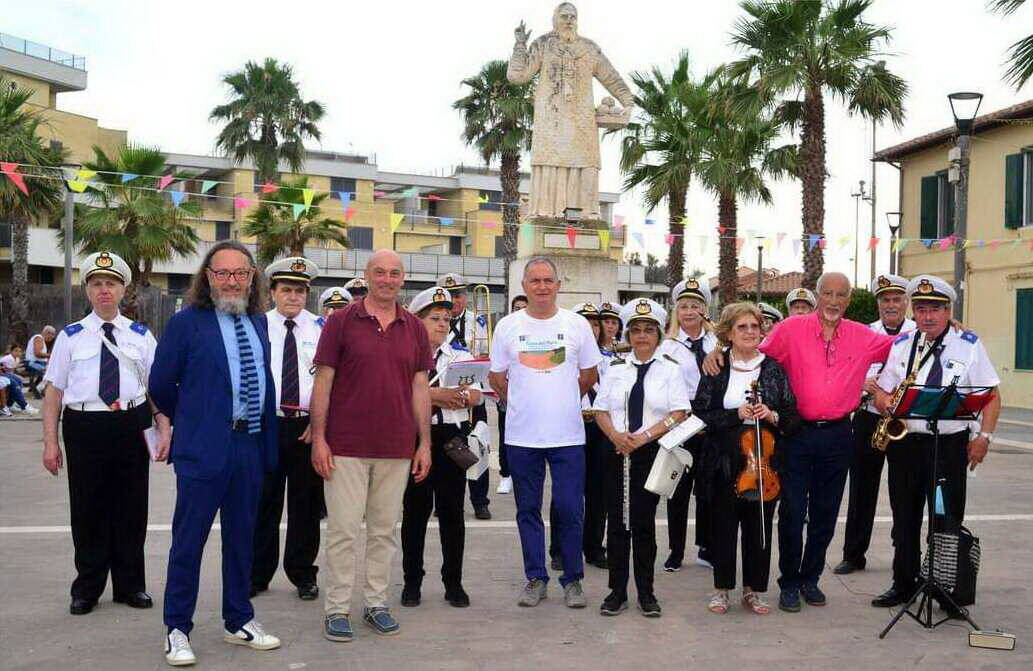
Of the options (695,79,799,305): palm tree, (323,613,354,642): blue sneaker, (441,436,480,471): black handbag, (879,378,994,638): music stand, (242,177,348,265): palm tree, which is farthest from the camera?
(242,177,348,265): palm tree

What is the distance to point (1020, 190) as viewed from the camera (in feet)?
79.9

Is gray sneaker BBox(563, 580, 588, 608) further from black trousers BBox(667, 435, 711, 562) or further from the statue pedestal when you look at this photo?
the statue pedestal

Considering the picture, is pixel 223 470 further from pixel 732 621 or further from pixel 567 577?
pixel 732 621

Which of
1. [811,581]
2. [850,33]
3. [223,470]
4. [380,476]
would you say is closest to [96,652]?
[223,470]

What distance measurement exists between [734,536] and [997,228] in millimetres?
21933

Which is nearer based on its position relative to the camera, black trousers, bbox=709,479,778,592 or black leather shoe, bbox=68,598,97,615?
black leather shoe, bbox=68,598,97,615

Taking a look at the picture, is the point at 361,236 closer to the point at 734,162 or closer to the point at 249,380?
the point at 734,162

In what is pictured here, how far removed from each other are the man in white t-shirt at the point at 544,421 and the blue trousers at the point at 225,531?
1.64 m

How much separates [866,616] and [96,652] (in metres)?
4.21

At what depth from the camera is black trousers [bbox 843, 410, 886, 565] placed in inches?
292

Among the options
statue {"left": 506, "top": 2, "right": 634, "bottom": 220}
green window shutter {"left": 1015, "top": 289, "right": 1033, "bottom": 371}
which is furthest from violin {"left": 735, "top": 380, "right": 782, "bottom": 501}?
green window shutter {"left": 1015, "top": 289, "right": 1033, "bottom": 371}

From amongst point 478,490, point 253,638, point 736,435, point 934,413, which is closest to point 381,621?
point 253,638

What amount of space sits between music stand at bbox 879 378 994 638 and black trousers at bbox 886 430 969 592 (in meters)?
0.27

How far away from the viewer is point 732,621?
602cm
